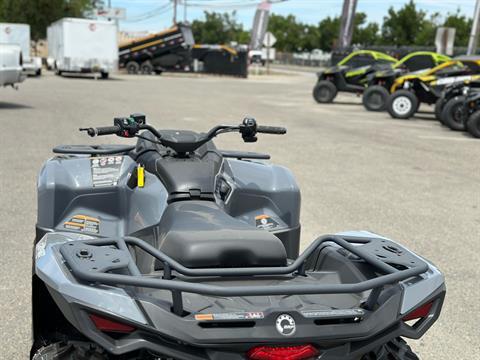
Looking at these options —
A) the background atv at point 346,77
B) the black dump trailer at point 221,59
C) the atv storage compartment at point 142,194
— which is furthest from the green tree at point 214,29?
the atv storage compartment at point 142,194

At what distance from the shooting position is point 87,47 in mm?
34406

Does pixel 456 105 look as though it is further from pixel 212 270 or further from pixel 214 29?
pixel 214 29

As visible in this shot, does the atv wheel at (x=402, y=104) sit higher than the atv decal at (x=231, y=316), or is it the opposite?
the atv decal at (x=231, y=316)

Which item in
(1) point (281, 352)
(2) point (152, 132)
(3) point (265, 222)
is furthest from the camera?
(3) point (265, 222)

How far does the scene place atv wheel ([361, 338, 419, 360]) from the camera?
2191mm

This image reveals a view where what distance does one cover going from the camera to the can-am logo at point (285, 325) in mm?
1933

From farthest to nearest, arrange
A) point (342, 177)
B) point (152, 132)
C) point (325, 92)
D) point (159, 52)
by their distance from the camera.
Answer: point (159, 52) < point (325, 92) < point (342, 177) < point (152, 132)

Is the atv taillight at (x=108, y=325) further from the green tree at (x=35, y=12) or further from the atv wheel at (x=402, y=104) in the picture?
the green tree at (x=35, y=12)

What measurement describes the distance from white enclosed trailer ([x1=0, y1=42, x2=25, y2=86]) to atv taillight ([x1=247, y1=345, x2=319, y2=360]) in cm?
1500

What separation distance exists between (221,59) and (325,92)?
22683mm

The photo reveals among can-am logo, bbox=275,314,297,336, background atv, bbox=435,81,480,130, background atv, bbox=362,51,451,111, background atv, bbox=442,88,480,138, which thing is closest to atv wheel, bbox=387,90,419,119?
background atv, bbox=362,51,451,111

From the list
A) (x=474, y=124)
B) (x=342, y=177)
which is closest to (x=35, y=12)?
(x=474, y=124)

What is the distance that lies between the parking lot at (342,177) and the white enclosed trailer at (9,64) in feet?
2.41

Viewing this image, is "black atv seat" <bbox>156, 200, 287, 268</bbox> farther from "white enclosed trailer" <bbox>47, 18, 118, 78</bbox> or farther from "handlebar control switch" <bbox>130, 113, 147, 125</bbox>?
"white enclosed trailer" <bbox>47, 18, 118, 78</bbox>
